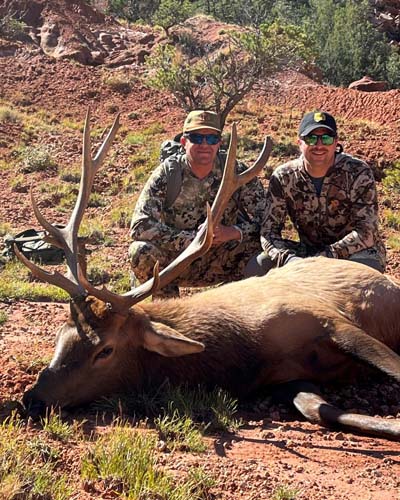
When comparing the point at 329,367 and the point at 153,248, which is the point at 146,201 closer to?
the point at 153,248

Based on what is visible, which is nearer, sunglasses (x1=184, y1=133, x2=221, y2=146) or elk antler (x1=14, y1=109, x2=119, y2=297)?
elk antler (x1=14, y1=109, x2=119, y2=297)

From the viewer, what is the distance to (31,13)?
3997 cm

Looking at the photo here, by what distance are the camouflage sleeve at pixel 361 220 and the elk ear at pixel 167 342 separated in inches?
92.2

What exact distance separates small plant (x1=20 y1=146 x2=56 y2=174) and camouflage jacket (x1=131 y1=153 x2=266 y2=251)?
12138mm

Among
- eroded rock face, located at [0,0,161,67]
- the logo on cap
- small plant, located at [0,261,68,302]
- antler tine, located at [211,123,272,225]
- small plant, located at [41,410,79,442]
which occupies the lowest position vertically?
small plant, located at [0,261,68,302]

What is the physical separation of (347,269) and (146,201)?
2090mm

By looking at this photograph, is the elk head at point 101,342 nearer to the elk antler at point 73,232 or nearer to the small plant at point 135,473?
the elk antler at point 73,232

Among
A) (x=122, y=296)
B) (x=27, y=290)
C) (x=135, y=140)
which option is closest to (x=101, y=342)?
(x=122, y=296)

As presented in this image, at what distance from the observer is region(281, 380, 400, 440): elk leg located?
3871 mm

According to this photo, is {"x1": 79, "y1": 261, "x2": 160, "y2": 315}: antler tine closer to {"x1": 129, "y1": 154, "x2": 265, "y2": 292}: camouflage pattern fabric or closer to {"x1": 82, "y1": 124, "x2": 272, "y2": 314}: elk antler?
{"x1": 82, "y1": 124, "x2": 272, "y2": 314}: elk antler

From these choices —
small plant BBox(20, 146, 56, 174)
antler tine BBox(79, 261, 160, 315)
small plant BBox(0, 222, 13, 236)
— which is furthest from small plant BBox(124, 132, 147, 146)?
antler tine BBox(79, 261, 160, 315)

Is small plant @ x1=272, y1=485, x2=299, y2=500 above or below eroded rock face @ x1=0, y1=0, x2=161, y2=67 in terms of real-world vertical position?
below

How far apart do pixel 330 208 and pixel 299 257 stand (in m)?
0.59

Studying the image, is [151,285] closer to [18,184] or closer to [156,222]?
[156,222]
